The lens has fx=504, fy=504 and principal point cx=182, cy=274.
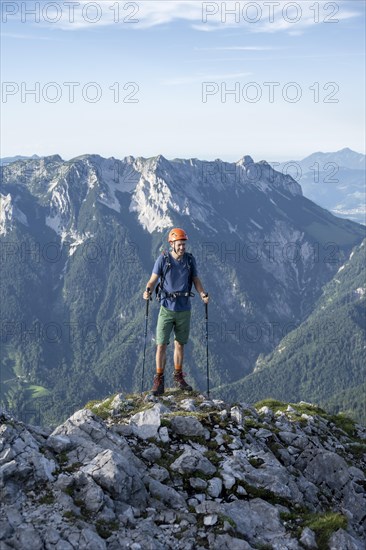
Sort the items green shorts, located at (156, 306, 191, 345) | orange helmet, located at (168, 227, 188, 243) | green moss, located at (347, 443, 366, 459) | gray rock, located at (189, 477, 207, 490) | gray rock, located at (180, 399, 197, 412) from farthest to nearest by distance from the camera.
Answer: green shorts, located at (156, 306, 191, 345)
green moss, located at (347, 443, 366, 459)
orange helmet, located at (168, 227, 188, 243)
gray rock, located at (180, 399, 197, 412)
gray rock, located at (189, 477, 207, 490)

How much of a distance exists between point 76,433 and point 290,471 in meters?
7.31

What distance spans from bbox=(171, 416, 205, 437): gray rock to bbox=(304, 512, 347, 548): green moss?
15.9ft

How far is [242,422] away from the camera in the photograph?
751 inches

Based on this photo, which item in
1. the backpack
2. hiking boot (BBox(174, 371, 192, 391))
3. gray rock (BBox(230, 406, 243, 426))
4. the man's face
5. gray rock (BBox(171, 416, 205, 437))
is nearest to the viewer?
gray rock (BBox(171, 416, 205, 437))

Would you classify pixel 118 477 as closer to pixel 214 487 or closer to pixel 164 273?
pixel 214 487

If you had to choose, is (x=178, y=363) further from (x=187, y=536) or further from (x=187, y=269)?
(x=187, y=536)

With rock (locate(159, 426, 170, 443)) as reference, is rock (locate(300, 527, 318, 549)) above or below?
below

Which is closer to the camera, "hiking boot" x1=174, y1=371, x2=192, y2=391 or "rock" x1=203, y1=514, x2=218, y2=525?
"rock" x1=203, y1=514, x2=218, y2=525

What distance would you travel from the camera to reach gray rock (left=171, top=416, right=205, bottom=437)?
1722cm

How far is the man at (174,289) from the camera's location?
2136 cm

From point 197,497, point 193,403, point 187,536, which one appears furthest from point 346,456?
point 187,536

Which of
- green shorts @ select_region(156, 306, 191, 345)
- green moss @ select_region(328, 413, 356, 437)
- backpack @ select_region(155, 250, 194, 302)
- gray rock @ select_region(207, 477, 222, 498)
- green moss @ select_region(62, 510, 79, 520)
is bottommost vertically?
green moss @ select_region(328, 413, 356, 437)

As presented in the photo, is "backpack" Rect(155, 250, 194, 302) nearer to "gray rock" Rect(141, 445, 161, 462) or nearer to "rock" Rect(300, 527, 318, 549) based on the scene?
"gray rock" Rect(141, 445, 161, 462)

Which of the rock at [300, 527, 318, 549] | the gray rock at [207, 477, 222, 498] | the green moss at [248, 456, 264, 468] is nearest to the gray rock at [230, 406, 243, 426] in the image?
the green moss at [248, 456, 264, 468]
